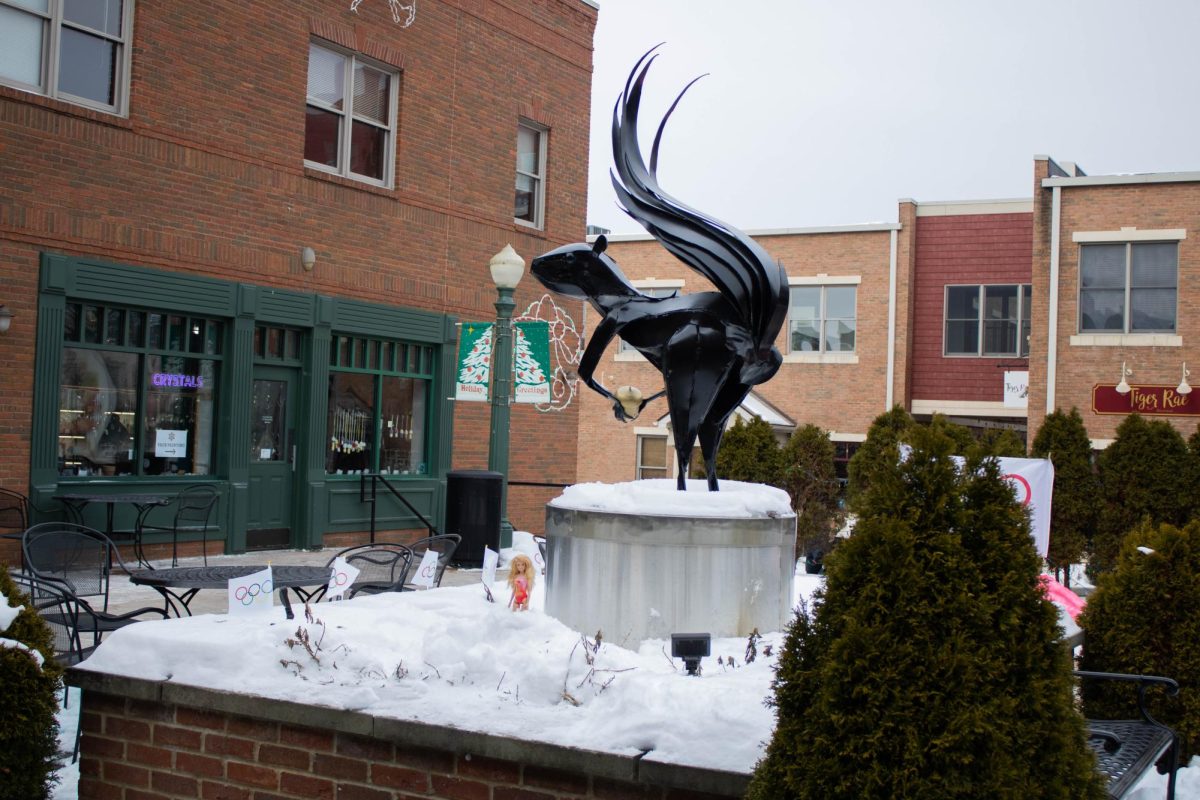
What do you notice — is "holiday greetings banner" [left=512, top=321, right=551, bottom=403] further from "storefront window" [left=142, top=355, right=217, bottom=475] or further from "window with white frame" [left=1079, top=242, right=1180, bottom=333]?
"window with white frame" [left=1079, top=242, right=1180, bottom=333]

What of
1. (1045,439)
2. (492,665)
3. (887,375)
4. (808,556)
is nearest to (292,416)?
(808,556)

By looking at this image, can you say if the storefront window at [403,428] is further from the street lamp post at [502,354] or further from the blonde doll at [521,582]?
the blonde doll at [521,582]

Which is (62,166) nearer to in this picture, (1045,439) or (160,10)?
(160,10)

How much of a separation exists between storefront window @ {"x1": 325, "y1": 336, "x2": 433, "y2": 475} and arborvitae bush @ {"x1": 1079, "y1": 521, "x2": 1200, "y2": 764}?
12.0 m

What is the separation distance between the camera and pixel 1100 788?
3.66 m

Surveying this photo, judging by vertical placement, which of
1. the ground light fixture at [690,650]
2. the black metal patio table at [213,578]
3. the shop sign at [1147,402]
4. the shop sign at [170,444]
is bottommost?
the black metal patio table at [213,578]

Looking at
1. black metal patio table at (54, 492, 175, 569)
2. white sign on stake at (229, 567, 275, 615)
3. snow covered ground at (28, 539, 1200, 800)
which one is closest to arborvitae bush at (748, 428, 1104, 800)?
snow covered ground at (28, 539, 1200, 800)

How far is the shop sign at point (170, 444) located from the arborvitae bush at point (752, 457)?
669cm

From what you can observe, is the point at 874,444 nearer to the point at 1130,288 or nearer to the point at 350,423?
the point at 350,423

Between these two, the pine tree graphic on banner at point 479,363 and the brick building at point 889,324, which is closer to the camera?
the pine tree graphic on banner at point 479,363

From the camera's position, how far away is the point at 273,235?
50.5 ft

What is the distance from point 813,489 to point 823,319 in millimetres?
16587

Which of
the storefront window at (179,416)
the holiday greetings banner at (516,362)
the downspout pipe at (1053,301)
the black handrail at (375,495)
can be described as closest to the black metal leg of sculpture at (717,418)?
the holiday greetings banner at (516,362)

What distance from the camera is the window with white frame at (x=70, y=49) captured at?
12961mm
